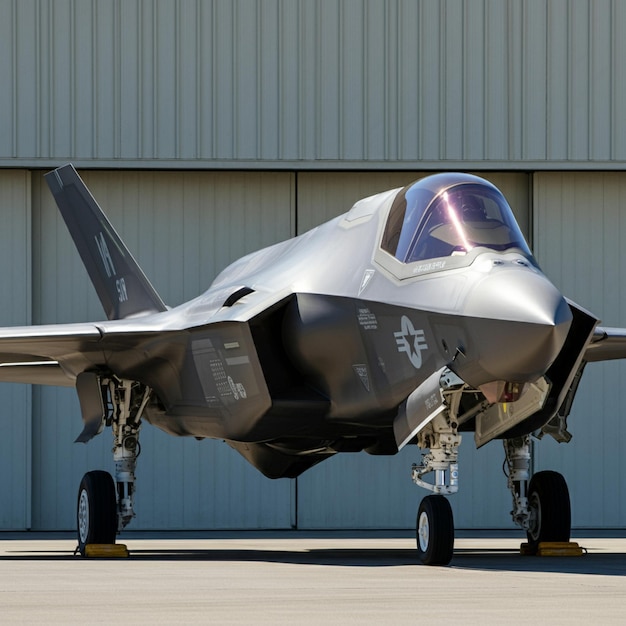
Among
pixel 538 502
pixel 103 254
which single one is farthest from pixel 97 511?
pixel 103 254

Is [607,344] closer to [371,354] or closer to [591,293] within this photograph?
[371,354]

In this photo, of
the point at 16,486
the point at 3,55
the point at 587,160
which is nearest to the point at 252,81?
the point at 3,55

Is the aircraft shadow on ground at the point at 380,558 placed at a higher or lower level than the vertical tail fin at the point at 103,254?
lower

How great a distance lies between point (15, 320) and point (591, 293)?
7.57 metres

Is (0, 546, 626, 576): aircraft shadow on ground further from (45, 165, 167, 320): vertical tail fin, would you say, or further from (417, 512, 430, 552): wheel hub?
(45, 165, 167, 320): vertical tail fin

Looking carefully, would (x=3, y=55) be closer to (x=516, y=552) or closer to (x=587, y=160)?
(x=587, y=160)

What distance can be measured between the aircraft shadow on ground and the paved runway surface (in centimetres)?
1

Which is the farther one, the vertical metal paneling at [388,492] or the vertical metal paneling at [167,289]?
the vertical metal paneling at [388,492]

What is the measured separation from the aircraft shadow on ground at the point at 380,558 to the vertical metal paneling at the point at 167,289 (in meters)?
4.60

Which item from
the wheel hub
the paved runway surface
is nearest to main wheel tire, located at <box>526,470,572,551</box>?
the paved runway surface

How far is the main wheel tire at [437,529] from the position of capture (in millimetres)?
8633

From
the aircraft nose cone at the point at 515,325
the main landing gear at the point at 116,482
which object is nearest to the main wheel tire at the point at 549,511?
the aircraft nose cone at the point at 515,325

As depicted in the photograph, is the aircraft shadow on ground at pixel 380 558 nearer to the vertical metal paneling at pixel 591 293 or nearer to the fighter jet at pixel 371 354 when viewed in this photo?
the fighter jet at pixel 371 354

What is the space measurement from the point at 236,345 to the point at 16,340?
2407 mm
